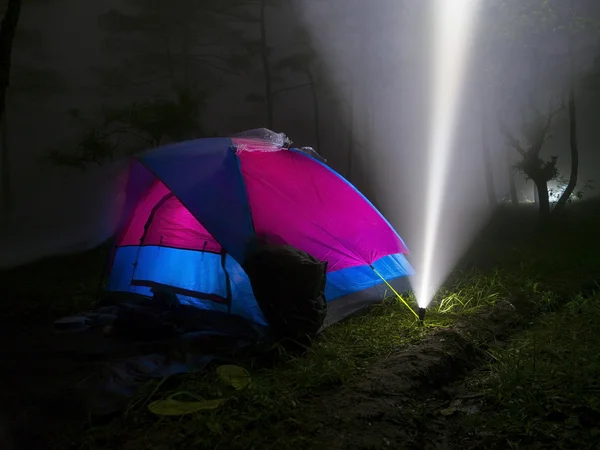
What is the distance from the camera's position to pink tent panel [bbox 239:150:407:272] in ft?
12.7

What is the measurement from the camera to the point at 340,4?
39.5ft

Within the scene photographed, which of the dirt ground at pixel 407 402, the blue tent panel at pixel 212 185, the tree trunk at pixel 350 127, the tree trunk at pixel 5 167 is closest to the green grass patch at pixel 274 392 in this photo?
the dirt ground at pixel 407 402

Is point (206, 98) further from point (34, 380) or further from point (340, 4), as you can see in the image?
point (34, 380)

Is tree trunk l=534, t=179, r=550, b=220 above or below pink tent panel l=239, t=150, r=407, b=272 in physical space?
below

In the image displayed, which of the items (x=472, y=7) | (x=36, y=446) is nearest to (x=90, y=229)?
(x=36, y=446)

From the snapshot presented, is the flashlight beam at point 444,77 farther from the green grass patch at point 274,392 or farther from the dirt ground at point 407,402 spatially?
the dirt ground at point 407,402

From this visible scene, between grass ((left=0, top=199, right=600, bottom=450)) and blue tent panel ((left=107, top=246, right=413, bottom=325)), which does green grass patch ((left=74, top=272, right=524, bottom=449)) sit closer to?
grass ((left=0, top=199, right=600, bottom=450))

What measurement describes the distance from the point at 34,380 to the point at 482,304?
3797 mm

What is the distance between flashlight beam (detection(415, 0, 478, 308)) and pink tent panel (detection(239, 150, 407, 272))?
93 cm

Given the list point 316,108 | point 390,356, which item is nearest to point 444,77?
point 316,108

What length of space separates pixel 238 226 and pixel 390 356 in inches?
58.5

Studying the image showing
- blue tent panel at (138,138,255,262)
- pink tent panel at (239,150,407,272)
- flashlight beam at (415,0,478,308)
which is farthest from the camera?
flashlight beam at (415,0,478,308)

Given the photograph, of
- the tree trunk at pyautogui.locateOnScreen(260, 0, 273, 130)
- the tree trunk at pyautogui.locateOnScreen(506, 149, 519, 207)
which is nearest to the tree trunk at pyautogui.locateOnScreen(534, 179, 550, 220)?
the tree trunk at pyautogui.locateOnScreen(506, 149, 519, 207)

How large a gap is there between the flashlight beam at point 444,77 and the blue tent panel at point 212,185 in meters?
2.35
